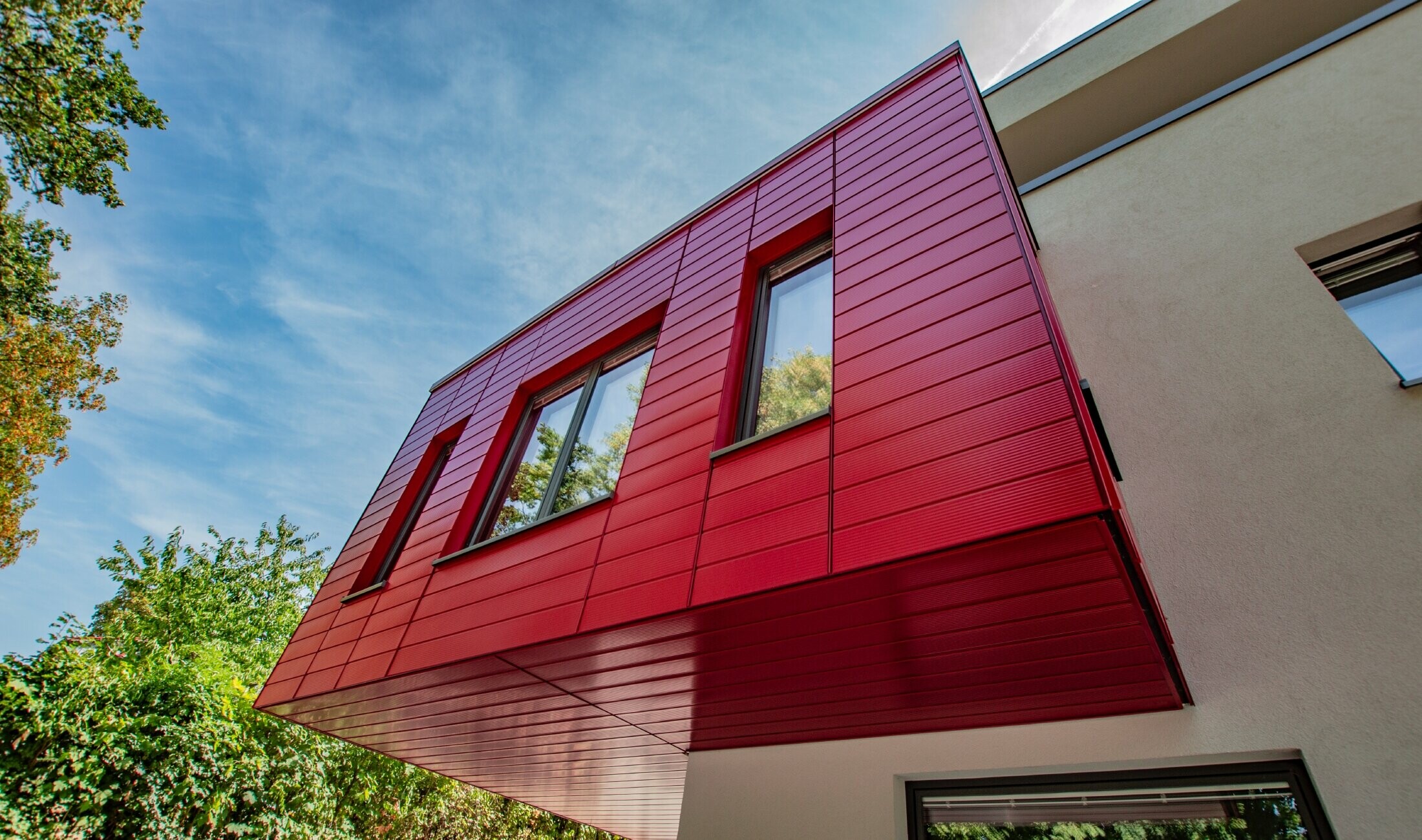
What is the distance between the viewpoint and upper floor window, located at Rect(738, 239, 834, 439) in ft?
11.6

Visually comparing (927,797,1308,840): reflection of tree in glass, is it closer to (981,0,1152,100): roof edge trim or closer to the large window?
the large window

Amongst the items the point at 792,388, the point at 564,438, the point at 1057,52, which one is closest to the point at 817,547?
the point at 792,388

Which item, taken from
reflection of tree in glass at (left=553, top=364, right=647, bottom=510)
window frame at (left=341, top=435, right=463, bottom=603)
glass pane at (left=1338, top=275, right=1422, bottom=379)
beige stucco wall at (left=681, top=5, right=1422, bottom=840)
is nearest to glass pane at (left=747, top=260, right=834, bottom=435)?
reflection of tree in glass at (left=553, top=364, right=647, bottom=510)

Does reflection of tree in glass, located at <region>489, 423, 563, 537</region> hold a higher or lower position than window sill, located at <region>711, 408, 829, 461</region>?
higher

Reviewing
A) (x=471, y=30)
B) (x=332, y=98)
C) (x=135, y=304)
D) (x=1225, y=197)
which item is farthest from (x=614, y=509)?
(x=135, y=304)

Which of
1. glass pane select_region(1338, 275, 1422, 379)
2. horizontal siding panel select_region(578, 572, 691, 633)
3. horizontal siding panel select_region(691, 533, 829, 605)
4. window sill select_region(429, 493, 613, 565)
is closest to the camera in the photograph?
horizontal siding panel select_region(691, 533, 829, 605)

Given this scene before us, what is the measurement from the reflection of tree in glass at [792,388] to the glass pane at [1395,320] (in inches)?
107

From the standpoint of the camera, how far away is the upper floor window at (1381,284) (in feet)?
10.9

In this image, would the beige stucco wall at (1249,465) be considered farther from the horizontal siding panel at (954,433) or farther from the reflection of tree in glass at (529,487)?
the reflection of tree in glass at (529,487)

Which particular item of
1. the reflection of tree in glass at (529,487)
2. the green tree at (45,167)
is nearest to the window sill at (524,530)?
the reflection of tree in glass at (529,487)

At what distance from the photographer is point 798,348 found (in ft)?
12.8

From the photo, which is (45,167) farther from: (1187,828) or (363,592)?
(1187,828)

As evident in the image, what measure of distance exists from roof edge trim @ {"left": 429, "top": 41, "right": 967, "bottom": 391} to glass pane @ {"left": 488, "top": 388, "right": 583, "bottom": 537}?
48.5 inches

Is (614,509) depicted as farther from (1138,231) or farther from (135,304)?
(135,304)
